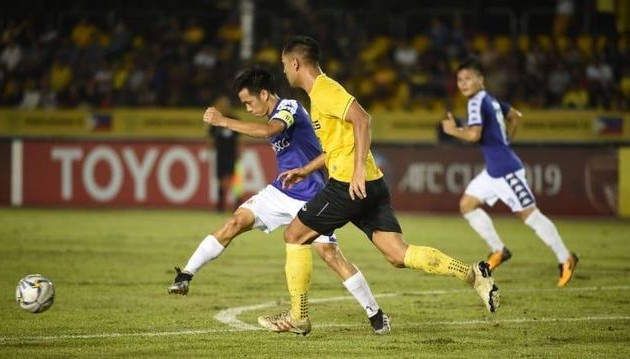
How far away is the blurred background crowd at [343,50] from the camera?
2669 centimetres

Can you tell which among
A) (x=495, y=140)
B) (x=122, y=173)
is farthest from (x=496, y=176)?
(x=122, y=173)

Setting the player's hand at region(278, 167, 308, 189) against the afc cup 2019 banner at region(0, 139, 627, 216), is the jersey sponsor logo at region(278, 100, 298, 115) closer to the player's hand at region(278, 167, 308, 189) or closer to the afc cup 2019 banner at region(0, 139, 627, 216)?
the player's hand at region(278, 167, 308, 189)

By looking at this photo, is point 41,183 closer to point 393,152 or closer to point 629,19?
point 393,152

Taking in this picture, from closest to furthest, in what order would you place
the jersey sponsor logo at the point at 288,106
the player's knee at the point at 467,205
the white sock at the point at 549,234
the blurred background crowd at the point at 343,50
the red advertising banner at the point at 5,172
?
1. the jersey sponsor logo at the point at 288,106
2. the white sock at the point at 549,234
3. the player's knee at the point at 467,205
4. the red advertising banner at the point at 5,172
5. the blurred background crowd at the point at 343,50

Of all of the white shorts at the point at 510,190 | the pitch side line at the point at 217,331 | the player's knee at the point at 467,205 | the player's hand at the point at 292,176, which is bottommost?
the pitch side line at the point at 217,331

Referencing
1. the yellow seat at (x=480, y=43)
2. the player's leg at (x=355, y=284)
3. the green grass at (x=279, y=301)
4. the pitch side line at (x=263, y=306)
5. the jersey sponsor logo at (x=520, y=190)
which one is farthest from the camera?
the yellow seat at (x=480, y=43)

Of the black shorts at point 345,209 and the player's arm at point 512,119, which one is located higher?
the player's arm at point 512,119

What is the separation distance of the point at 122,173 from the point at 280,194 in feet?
48.8

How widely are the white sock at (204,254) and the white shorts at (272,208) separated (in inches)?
16.7

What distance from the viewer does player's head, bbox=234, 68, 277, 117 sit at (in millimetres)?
10109

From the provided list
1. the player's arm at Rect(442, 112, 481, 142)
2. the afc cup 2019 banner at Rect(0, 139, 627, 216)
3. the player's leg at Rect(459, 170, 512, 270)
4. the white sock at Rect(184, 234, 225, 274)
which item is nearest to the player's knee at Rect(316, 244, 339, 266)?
the white sock at Rect(184, 234, 225, 274)

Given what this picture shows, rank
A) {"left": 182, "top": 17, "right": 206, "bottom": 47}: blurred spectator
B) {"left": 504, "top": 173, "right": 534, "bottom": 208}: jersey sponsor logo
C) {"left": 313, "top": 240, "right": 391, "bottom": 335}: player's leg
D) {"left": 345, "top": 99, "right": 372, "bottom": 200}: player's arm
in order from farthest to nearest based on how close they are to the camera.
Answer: {"left": 182, "top": 17, "right": 206, "bottom": 47}: blurred spectator, {"left": 504, "top": 173, "right": 534, "bottom": 208}: jersey sponsor logo, {"left": 313, "top": 240, "right": 391, "bottom": 335}: player's leg, {"left": 345, "top": 99, "right": 372, "bottom": 200}: player's arm

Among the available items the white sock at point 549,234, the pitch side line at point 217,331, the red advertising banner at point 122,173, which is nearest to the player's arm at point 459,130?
the white sock at point 549,234

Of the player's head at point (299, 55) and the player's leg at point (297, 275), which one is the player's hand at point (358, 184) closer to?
the player's leg at point (297, 275)
